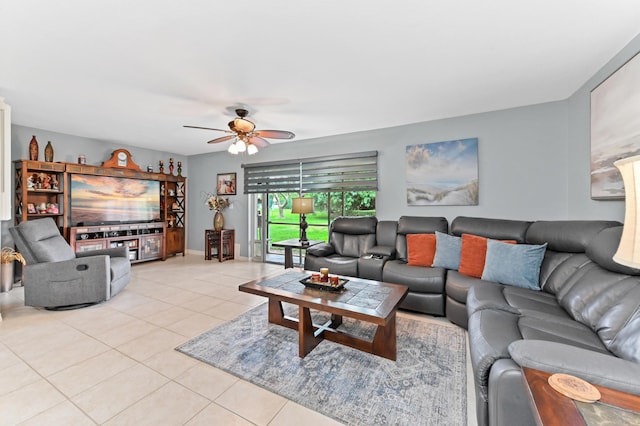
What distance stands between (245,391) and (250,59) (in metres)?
2.50

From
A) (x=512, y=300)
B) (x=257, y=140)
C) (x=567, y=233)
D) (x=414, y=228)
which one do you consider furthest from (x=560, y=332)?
(x=257, y=140)

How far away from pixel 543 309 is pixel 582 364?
1065 millimetres

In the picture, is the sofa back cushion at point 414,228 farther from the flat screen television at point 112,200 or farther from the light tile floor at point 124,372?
the flat screen television at point 112,200

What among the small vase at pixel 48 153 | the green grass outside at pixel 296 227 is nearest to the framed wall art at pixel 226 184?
the green grass outside at pixel 296 227

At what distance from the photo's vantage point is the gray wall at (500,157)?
3201 mm

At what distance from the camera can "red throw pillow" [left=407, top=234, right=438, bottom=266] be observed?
10.6 feet

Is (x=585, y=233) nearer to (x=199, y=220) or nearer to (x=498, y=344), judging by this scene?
(x=498, y=344)

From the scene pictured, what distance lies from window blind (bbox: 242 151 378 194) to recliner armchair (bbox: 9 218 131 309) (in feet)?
9.48

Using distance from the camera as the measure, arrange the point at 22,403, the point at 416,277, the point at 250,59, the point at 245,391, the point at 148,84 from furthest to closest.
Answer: the point at 416,277
the point at 148,84
the point at 250,59
the point at 245,391
the point at 22,403

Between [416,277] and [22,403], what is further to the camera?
[416,277]

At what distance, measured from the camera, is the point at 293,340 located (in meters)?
2.39

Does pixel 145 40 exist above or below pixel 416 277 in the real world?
above

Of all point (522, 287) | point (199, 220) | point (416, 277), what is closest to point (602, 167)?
point (522, 287)

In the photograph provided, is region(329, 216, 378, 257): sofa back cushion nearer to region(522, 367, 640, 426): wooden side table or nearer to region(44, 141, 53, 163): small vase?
region(522, 367, 640, 426): wooden side table
